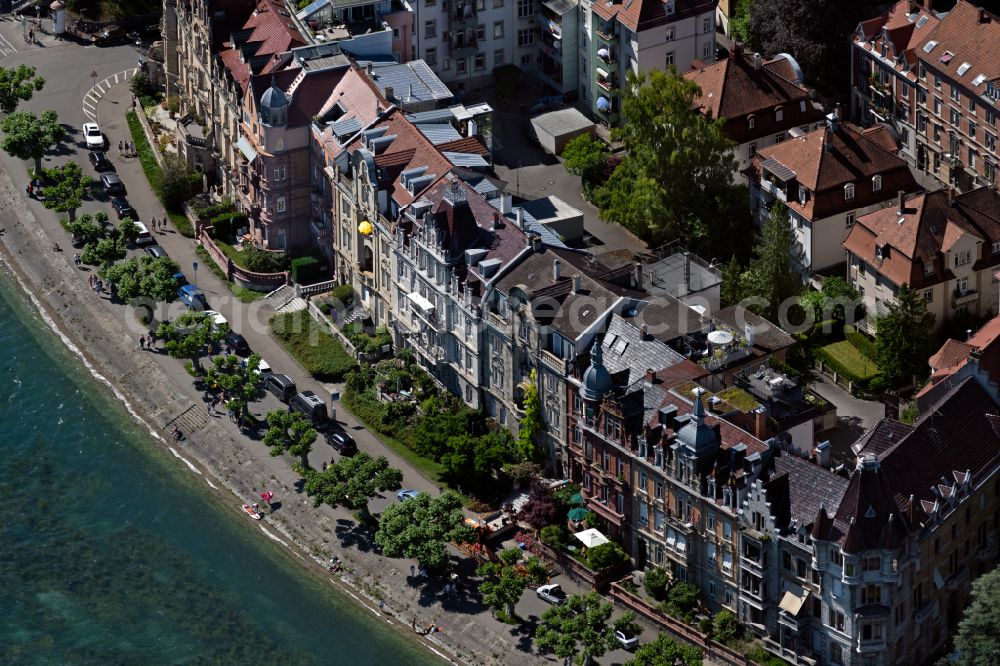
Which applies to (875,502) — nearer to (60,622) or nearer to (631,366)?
(631,366)

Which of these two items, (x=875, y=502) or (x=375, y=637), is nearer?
(x=875, y=502)

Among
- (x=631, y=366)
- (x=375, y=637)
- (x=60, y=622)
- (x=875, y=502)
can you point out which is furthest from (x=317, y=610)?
(x=875, y=502)

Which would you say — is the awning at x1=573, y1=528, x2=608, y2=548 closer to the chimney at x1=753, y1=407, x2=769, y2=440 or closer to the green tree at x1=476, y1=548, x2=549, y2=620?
the green tree at x1=476, y1=548, x2=549, y2=620

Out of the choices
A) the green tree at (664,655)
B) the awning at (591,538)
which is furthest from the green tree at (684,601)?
the awning at (591,538)

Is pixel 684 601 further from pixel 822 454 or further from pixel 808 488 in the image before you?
pixel 822 454

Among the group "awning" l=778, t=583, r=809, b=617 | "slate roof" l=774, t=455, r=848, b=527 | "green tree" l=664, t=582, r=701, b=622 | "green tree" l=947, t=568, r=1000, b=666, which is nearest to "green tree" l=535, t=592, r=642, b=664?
"green tree" l=664, t=582, r=701, b=622

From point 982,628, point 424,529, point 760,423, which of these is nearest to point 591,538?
point 424,529

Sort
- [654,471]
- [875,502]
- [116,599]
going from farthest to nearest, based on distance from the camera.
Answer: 1. [116,599]
2. [654,471]
3. [875,502]

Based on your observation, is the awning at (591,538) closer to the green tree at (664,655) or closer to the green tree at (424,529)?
the green tree at (424,529)
